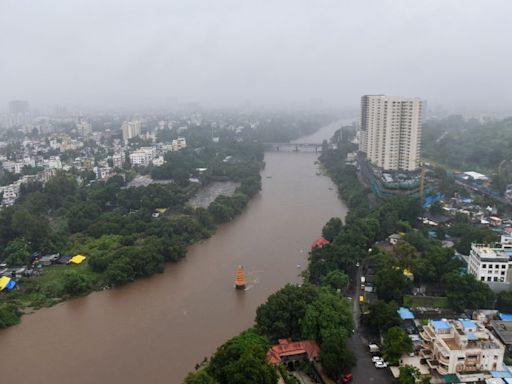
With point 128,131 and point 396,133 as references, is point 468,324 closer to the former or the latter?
Result: point 396,133

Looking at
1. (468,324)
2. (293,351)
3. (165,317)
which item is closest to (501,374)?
(468,324)

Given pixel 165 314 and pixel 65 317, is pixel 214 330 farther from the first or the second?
pixel 65 317

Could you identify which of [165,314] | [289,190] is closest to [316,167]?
[289,190]

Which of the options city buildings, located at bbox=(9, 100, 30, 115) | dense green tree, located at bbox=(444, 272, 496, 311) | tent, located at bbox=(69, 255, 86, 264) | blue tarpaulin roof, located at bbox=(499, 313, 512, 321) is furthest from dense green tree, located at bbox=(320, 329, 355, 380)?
city buildings, located at bbox=(9, 100, 30, 115)

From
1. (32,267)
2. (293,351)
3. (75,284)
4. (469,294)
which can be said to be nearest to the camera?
(293,351)

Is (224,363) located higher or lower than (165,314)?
higher

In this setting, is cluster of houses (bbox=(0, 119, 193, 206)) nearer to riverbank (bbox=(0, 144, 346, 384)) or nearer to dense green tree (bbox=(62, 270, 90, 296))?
dense green tree (bbox=(62, 270, 90, 296))

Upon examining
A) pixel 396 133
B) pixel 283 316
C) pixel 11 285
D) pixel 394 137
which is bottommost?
pixel 11 285
